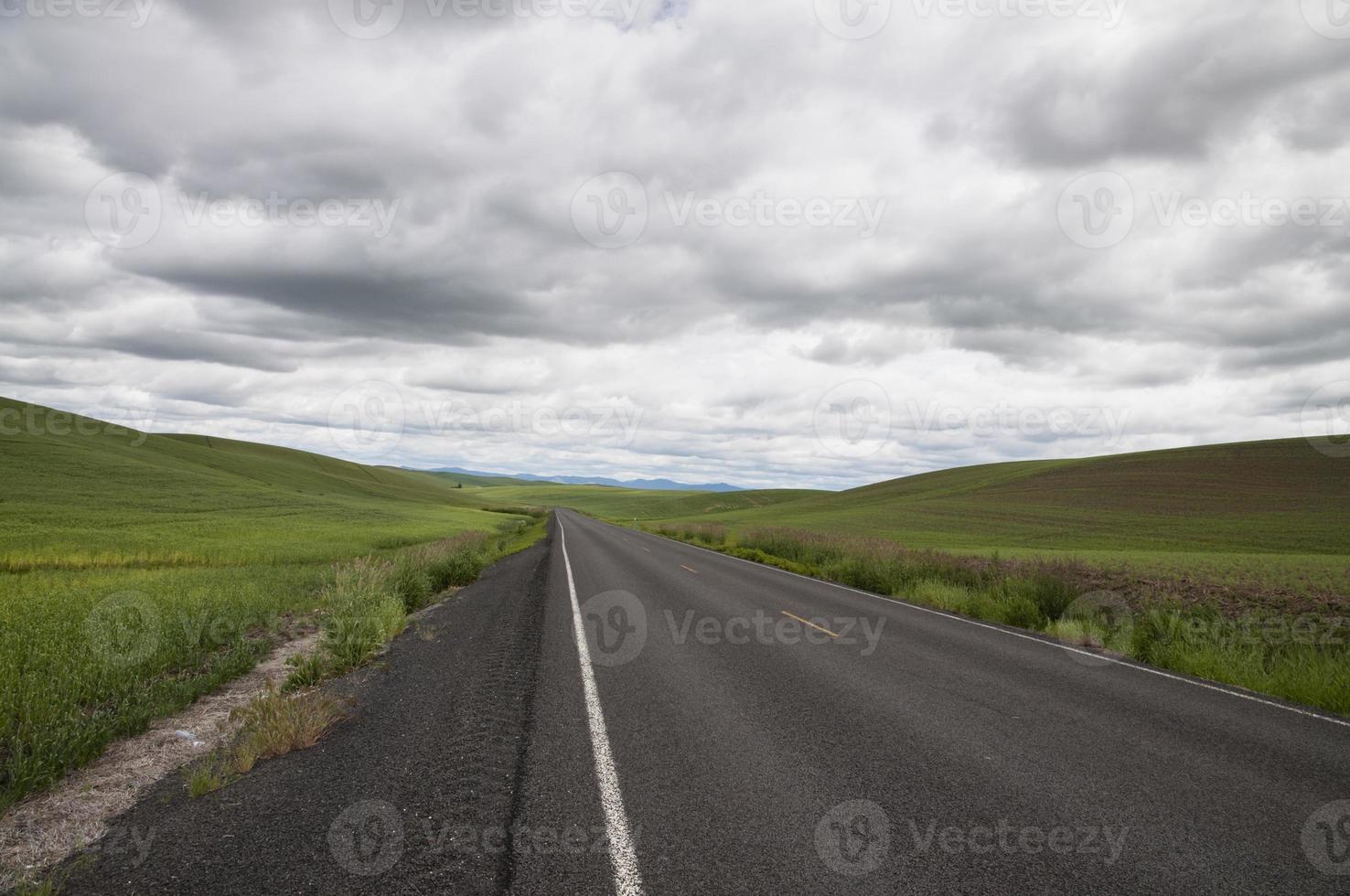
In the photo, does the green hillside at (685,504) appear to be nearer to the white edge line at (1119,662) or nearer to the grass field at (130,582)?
the grass field at (130,582)

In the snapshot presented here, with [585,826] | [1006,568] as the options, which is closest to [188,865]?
[585,826]

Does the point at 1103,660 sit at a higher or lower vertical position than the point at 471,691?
higher

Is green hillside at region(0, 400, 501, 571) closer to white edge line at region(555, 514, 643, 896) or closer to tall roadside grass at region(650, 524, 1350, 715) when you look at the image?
white edge line at region(555, 514, 643, 896)

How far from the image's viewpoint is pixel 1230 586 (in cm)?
1422

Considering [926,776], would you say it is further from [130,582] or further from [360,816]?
[130,582]

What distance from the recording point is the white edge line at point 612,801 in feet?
11.2

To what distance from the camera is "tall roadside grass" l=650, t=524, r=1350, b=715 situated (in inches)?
317

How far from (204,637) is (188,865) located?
22.3 feet

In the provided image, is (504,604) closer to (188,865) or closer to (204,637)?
(204,637)

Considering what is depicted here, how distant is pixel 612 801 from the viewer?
4.33 metres

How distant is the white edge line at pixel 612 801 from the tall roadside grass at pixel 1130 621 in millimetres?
8158

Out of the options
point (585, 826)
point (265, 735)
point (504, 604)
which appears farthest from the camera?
point (504, 604)

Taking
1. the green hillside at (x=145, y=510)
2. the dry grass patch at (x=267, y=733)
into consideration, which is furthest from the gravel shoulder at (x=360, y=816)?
the green hillside at (x=145, y=510)

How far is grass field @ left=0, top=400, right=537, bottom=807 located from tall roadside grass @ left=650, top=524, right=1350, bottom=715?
1279 cm
